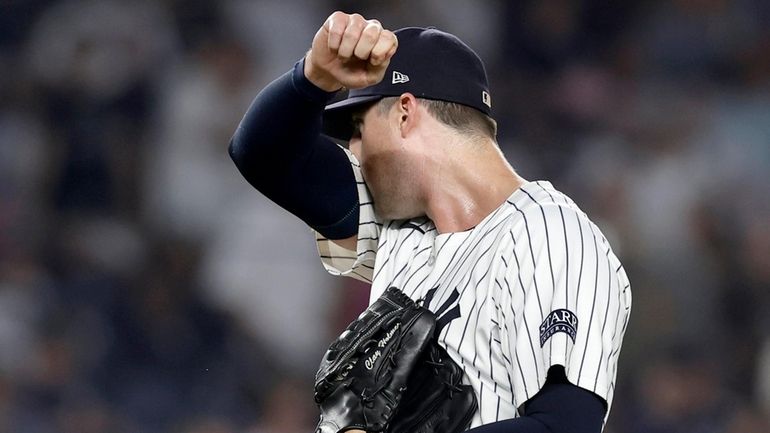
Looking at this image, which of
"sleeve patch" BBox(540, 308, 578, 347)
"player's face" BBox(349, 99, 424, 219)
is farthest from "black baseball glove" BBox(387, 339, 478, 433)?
"player's face" BBox(349, 99, 424, 219)

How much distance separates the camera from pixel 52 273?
4023mm

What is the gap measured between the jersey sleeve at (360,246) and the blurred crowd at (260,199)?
1671mm

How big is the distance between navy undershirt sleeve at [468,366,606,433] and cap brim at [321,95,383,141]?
578 mm

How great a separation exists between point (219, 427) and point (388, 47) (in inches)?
91.8

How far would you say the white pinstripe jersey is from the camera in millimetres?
1472

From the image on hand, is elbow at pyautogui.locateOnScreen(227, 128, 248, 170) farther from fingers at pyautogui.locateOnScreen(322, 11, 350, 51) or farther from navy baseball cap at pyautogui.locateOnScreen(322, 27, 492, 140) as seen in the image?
fingers at pyautogui.locateOnScreen(322, 11, 350, 51)

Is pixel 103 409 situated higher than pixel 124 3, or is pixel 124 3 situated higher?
pixel 124 3

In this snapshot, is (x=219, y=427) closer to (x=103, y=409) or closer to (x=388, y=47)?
(x=103, y=409)

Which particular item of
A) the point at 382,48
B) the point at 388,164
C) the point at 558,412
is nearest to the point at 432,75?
the point at 388,164

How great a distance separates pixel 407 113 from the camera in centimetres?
180

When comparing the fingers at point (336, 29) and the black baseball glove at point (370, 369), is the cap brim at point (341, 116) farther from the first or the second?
the black baseball glove at point (370, 369)

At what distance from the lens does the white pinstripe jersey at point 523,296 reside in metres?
1.47

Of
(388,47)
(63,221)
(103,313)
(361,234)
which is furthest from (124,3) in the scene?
(388,47)

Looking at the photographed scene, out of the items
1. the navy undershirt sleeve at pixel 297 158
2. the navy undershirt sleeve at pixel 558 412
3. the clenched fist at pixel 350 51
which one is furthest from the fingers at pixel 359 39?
the navy undershirt sleeve at pixel 558 412
